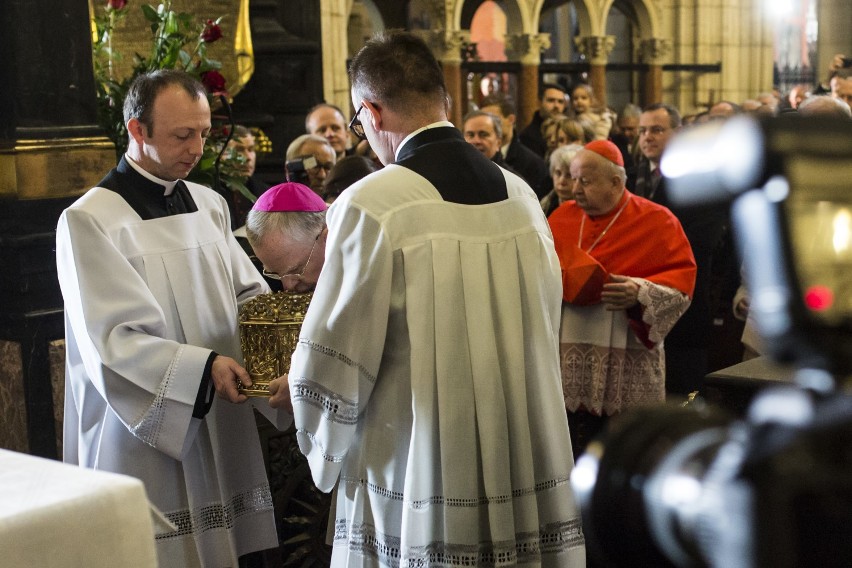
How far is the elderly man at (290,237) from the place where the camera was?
302cm

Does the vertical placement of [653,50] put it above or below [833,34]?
below

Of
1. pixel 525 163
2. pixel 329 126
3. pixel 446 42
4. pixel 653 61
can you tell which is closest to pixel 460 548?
pixel 329 126

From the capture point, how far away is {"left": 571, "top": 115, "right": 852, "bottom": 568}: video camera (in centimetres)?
87

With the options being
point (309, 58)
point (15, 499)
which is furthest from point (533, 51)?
point (15, 499)

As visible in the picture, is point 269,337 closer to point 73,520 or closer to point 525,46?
point 73,520

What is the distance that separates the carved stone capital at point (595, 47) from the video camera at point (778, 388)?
543 inches

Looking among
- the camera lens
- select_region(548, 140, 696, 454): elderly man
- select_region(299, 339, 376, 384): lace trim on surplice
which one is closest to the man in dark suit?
select_region(548, 140, 696, 454): elderly man

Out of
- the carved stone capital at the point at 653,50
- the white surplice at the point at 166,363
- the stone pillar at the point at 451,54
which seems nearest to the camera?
the white surplice at the point at 166,363

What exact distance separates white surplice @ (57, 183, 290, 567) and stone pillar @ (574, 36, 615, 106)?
11.7m

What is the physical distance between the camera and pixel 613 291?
4.27 meters

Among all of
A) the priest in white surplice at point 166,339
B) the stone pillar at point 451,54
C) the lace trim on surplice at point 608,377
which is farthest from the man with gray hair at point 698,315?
the stone pillar at point 451,54

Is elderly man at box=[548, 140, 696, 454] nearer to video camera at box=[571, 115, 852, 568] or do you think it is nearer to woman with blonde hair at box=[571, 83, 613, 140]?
video camera at box=[571, 115, 852, 568]

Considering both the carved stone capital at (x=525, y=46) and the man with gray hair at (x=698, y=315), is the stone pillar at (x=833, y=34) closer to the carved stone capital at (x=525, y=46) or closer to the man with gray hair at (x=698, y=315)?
the carved stone capital at (x=525, y=46)

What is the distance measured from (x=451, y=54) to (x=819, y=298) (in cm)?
1186
